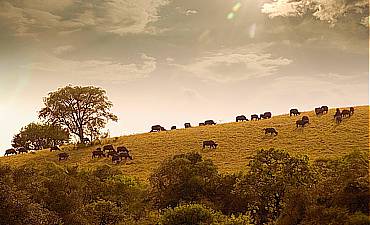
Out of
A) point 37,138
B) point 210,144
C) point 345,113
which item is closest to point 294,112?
point 345,113

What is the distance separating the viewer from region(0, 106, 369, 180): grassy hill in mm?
57844

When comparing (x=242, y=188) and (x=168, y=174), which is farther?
(x=168, y=174)

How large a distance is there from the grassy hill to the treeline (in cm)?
971

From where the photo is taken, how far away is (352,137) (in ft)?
200

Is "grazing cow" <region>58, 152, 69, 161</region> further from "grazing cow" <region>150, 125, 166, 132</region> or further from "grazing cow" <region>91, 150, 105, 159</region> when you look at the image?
"grazing cow" <region>150, 125, 166, 132</region>

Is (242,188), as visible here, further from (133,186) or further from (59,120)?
(59,120)

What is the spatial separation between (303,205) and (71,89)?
201 ft

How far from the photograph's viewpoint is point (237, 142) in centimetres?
6600

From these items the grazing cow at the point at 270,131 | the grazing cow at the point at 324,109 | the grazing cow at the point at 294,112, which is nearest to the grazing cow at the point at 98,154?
the grazing cow at the point at 270,131

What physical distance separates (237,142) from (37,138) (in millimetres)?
55676

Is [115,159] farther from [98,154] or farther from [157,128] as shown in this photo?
[157,128]

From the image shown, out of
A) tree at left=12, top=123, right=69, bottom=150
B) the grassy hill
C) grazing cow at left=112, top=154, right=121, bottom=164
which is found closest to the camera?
the grassy hill

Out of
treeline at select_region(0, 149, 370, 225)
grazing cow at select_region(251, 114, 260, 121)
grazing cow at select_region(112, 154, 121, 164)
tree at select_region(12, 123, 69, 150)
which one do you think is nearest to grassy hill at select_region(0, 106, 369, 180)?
grazing cow at select_region(112, 154, 121, 164)

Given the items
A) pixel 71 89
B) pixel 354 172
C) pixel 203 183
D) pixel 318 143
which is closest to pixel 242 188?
pixel 203 183
